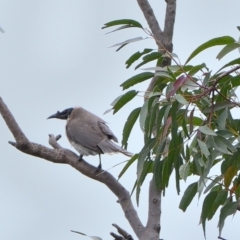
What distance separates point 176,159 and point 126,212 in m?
0.47

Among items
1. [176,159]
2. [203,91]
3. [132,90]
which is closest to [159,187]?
[176,159]

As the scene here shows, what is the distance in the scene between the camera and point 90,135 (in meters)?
6.49

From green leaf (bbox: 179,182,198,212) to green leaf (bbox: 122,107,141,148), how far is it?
341 mm

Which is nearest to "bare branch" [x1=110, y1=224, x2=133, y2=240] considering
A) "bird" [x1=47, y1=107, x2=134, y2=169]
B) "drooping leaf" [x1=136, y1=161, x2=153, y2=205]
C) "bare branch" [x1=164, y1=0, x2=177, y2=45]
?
"drooping leaf" [x1=136, y1=161, x2=153, y2=205]

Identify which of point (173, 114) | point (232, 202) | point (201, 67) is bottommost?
point (232, 202)

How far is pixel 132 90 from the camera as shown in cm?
312

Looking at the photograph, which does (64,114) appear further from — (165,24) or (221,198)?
(221,198)

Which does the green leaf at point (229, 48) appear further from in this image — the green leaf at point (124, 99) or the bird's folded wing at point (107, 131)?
the bird's folded wing at point (107, 131)

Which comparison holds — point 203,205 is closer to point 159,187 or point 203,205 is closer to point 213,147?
point 159,187

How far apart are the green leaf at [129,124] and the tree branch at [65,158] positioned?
0.78ft

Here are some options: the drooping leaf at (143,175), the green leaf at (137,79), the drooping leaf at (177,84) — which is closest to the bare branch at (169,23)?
the green leaf at (137,79)

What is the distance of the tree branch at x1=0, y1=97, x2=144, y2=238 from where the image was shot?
3.39m

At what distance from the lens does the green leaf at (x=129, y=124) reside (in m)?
3.29

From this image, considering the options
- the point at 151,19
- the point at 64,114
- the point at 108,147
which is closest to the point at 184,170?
the point at 151,19
